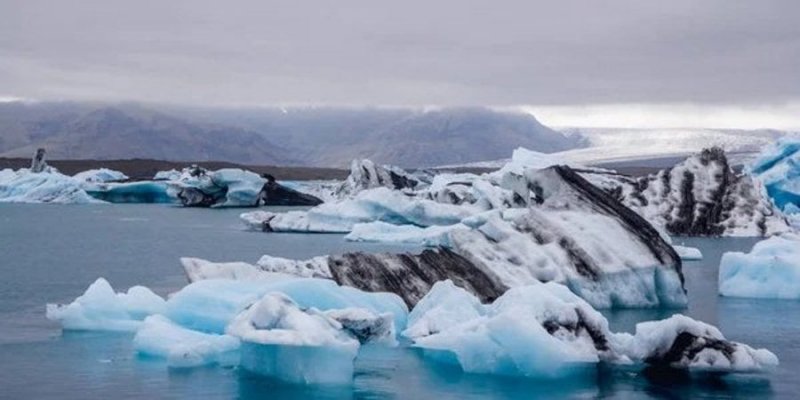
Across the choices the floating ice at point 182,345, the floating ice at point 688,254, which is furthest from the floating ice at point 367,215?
the floating ice at point 182,345

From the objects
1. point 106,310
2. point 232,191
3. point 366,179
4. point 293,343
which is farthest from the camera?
point 232,191

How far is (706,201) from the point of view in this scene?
38375mm

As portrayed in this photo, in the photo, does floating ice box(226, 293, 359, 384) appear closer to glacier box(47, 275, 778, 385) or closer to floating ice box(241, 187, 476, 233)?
glacier box(47, 275, 778, 385)

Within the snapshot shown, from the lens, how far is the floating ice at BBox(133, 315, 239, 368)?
41.7ft

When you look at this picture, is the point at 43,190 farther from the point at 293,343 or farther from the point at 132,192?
the point at 293,343

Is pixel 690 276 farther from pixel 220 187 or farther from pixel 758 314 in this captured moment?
pixel 220 187

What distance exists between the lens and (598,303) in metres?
18.3

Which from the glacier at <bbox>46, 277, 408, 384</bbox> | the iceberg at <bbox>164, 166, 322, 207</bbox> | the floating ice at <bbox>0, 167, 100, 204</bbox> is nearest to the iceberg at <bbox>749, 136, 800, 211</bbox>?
the iceberg at <bbox>164, 166, 322, 207</bbox>

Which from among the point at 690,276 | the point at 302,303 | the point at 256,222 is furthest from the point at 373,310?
the point at 256,222

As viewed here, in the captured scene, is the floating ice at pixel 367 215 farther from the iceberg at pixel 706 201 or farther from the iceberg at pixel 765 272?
the iceberg at pixel 765 272

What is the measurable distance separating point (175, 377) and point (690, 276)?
15.6 m

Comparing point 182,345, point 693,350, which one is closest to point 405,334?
point 182,345

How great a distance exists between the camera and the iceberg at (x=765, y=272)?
20.9 meters

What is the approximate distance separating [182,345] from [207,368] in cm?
41
